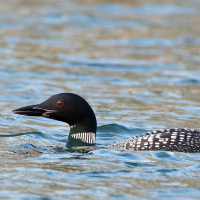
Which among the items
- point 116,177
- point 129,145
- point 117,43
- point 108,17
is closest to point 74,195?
point 116,177

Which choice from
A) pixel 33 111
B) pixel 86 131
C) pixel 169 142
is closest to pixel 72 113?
pixel 86 131

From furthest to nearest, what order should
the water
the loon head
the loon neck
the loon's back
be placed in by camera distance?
the loon neck → the loon head → the loon's back → the water

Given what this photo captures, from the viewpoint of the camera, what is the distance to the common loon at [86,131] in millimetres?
6172

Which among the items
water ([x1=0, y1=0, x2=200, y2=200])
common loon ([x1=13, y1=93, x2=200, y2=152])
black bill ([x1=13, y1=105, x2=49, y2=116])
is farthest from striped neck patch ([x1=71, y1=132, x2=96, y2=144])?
black bill ([x1=13, y1=105, x2=49, y2=116])

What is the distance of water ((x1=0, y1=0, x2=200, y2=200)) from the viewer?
5027 mm

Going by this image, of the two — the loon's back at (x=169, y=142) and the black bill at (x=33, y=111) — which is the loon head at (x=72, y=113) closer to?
the black bill at (x=33, y=111)

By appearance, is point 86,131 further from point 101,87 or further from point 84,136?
point 101,87

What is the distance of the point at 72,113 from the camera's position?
660cm

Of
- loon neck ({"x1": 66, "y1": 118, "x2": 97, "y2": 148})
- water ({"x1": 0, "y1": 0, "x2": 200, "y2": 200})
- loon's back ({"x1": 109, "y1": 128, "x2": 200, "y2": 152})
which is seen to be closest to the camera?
water ({"x1": 0, "y1": 0, "x2": 200, "y2": 200})

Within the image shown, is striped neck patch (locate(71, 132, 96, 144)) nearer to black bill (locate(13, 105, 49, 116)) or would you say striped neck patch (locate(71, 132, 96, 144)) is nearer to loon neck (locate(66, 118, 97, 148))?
loon neck (locate(66, 118, 97, 148))

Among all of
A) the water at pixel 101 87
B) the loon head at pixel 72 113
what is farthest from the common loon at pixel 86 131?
the water at pixel 101 87

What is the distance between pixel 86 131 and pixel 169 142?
3.63 feet

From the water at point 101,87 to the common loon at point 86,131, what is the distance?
17cm

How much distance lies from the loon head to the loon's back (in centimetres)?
58
